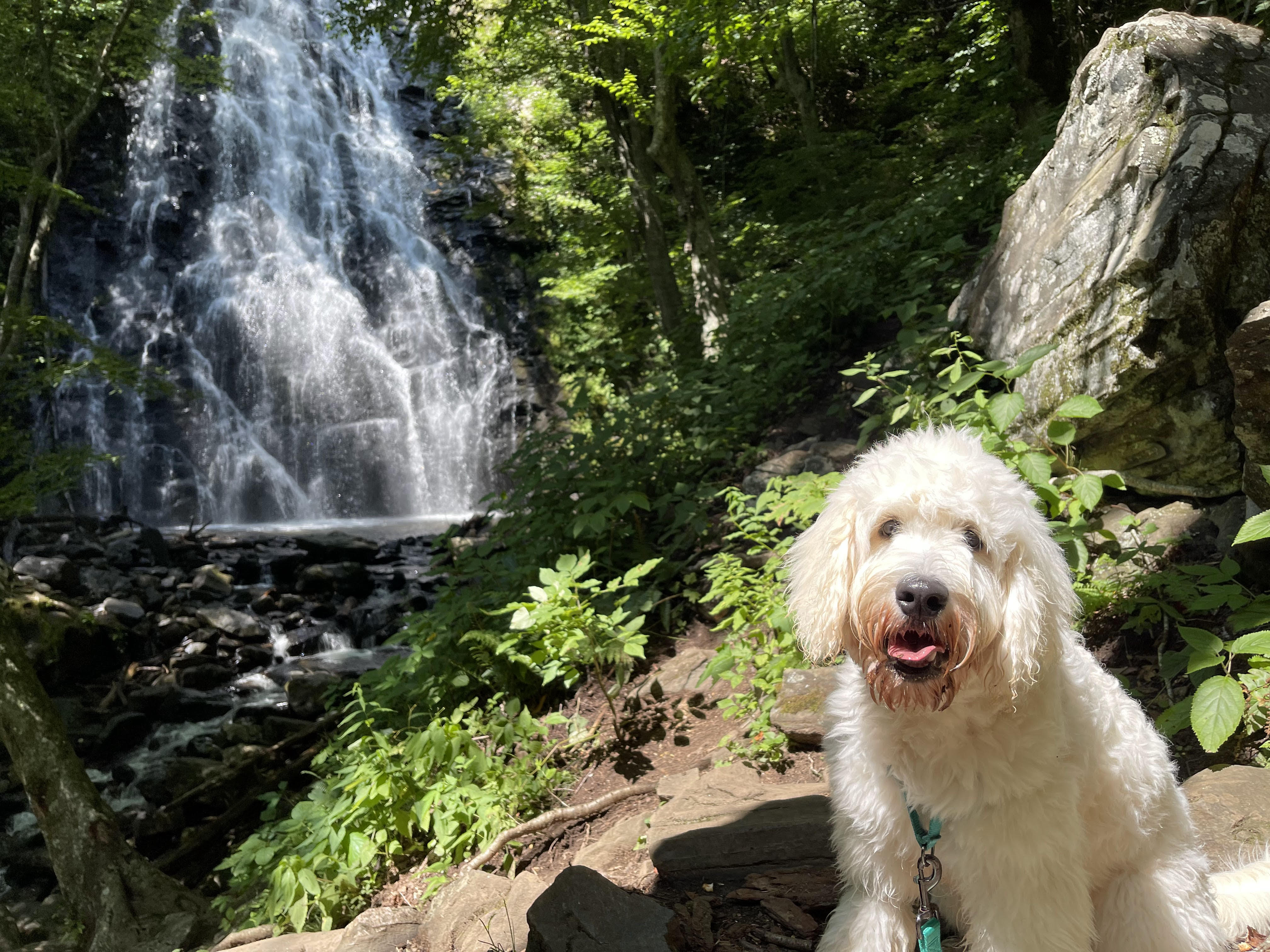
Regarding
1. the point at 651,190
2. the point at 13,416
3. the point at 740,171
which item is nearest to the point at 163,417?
the point at 13,416

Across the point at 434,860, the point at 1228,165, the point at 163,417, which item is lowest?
the point at 434,860

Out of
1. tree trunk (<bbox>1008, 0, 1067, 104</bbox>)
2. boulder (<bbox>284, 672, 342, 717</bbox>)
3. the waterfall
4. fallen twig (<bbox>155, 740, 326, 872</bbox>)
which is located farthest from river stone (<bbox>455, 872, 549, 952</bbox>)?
the waterfall

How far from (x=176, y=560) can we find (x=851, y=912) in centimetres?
1266

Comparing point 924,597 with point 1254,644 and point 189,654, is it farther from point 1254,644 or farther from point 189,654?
point 189,654

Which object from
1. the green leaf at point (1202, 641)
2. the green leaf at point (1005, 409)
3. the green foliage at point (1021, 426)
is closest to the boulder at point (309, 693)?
the green foliage at point (1021, 426)

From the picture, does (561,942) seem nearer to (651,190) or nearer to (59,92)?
(651,190)

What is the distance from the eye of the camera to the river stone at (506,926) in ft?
8.71

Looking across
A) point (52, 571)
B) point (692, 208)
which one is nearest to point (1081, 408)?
point (692, 208)

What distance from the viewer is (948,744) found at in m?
1.85

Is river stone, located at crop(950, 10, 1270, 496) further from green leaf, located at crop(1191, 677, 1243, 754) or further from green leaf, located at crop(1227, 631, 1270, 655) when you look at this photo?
green leaf, located at crop(1191, 677, 1243, 754)

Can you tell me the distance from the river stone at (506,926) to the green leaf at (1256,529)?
2.43m

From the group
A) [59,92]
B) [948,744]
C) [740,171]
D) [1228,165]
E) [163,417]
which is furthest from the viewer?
[740,171]

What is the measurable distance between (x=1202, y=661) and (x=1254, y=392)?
111cm

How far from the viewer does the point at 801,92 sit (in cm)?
1453
